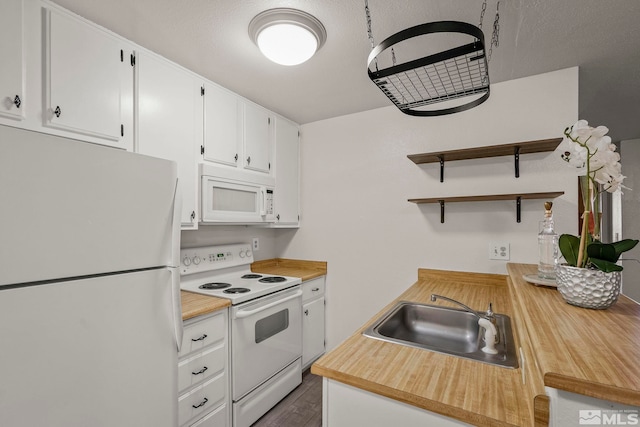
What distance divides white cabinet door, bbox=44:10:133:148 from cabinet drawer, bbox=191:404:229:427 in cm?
156

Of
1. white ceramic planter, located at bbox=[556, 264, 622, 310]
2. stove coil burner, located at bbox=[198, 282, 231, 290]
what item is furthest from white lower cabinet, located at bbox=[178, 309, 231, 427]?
white ceramic planter, located at bbox=[556, 264, 622, 310]

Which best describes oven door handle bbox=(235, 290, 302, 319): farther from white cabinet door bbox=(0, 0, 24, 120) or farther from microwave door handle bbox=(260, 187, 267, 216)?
white cabinet door bbox=(0, 0, 24, 120)

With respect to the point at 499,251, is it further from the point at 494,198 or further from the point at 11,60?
the point at 11,60

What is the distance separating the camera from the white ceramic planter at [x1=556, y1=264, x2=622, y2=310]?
2.67 ft

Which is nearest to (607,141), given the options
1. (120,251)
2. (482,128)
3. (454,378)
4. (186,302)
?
(454,378)

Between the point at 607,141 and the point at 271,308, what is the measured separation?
1.93m

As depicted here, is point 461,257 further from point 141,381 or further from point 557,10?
point 141,381

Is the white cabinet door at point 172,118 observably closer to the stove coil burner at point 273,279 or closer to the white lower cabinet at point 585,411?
the stove coil burner at point 273,279

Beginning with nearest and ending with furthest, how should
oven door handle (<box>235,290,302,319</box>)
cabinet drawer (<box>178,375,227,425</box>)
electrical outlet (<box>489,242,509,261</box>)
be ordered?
cabinet drawer (<box>178,375,227,425</box>) < oven door handle (<box>235,290,302,319</box>) < electrical outlet (<box>489,242,509,261</box>)

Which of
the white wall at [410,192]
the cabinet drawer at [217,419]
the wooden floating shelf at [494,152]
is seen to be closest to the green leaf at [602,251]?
the wooden floating shelf at [494,152]

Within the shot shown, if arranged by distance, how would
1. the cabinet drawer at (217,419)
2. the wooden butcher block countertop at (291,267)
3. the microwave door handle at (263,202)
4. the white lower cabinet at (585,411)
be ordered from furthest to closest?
the wooden butcher block countertop at (291,267) → the microwave door handle at (263,202) → the cabinet drawer at (217,419) → the white lower cabinet at (585,411)

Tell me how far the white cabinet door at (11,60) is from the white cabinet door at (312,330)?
2.13 metres

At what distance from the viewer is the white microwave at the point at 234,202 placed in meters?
2.05

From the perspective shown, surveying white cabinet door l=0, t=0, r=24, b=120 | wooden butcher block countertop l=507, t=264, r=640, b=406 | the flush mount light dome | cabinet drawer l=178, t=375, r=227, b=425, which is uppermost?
the flush mount light dome
